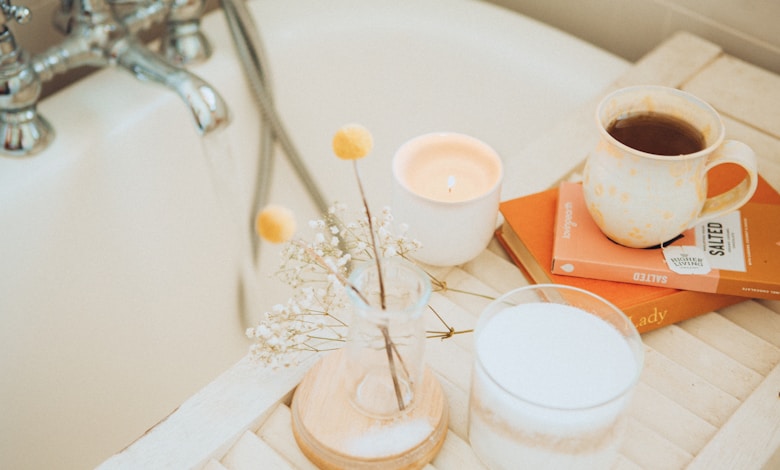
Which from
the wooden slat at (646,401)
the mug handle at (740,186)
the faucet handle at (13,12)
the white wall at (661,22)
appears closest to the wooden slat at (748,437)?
the wooden slat at (646,401)

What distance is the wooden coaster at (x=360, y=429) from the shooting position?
495 millimetres

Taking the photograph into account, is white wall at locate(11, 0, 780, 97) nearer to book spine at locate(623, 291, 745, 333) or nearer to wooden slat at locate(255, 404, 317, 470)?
book spine at locate(623, 291, 745, 333)

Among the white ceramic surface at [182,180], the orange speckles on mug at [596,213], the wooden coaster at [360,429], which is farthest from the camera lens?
the white ceramic surface at [182,180]

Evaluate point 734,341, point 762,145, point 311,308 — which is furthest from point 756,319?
point 311,308

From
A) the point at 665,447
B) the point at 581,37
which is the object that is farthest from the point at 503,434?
the point at 581,37

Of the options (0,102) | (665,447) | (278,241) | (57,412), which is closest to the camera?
(278,241)

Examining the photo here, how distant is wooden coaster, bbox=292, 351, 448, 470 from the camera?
0.49m

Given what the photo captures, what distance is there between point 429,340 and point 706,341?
219mm

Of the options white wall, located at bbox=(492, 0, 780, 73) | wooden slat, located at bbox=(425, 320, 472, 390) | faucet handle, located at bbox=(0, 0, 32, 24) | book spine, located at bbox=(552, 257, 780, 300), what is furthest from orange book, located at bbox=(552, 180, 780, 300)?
faucet handle, located at bbox=(0, 0, 32, 24)

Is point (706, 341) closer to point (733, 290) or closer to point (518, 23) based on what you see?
point (733, 290)

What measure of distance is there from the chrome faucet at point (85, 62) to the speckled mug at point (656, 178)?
439 millimetres

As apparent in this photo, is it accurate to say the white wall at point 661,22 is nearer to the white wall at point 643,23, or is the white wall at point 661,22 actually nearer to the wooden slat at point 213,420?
the white wall at point 643,23

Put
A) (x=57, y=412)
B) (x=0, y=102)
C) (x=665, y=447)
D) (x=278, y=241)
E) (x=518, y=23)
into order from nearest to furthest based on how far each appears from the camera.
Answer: (x=278, y=241), (x=665, y=447), (x=0, y=102), (x=57, y=412), (x=518, y=23)

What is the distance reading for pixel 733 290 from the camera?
1.93ft
